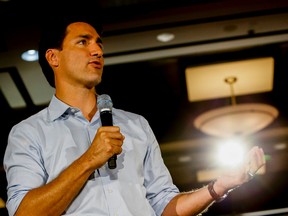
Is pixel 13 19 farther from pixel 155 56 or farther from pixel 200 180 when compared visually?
pixel 200 180

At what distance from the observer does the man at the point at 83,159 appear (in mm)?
1311

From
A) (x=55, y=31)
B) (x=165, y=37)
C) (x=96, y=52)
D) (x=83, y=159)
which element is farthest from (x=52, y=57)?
(x=165, y=37)

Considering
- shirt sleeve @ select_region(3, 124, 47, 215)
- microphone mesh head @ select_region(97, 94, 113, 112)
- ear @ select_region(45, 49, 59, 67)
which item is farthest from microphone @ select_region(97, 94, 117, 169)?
ear @ select_region(45, 49, 59, 67)

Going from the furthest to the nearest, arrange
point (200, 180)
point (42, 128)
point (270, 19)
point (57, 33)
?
point (200, 180), point (270, 19), point (57, 33), point (42, 128)

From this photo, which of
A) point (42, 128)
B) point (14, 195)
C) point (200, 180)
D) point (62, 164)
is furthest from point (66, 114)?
point (200, 180)

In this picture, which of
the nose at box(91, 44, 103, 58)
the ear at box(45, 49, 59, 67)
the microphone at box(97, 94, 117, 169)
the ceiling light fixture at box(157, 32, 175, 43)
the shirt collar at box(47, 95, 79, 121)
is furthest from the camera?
the ceiling light fixture at box(157, 32, 175, 43)

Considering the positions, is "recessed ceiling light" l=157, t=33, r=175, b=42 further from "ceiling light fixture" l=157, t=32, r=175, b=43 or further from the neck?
the neck

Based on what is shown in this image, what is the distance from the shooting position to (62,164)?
4.76ft

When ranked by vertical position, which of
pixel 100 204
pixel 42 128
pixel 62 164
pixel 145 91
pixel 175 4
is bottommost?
pixel 100 204

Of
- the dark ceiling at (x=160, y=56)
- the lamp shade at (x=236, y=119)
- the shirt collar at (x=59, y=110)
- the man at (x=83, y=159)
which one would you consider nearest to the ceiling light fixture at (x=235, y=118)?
the lamp shade at (x=236, y=119)

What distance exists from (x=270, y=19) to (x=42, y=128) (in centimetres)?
332

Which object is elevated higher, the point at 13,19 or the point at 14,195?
the point at 13,19

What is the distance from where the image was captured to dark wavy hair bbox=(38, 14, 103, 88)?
185 cm

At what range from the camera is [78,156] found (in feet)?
4.86
